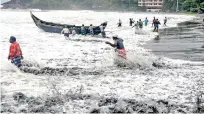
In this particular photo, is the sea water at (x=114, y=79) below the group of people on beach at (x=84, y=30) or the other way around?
below

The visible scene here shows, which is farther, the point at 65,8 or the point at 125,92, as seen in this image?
the point at 65,8

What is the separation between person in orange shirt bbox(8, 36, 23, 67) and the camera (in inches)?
519

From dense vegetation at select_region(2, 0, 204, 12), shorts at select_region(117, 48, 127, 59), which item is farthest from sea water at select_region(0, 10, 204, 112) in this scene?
dense vegetation at select_region(2, 0, 204, 12)

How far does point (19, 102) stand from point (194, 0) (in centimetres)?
7301

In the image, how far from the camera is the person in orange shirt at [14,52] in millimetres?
13188

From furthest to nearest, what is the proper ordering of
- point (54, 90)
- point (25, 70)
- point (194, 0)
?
point (194, 0)
point (25, 70)
point (54, 90)

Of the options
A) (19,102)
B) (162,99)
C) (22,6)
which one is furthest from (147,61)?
(22,6)

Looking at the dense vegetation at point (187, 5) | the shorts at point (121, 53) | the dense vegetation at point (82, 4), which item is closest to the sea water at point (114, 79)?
the shorts at point (121, 53)

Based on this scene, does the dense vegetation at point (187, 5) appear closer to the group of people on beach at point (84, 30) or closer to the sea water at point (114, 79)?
the group of people on beach at point (84, 30)

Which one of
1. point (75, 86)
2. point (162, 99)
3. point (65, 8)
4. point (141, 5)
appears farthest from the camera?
point (65, 8)

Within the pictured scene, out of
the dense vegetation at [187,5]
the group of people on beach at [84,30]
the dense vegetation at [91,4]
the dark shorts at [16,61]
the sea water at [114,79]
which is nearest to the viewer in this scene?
the sea water at [114,79]

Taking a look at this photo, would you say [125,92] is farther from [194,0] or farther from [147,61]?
[194,0]

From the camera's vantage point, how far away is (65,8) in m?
166

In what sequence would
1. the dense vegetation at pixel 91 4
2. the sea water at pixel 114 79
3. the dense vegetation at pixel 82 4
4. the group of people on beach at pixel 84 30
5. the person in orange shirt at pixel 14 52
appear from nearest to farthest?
the sea water at pixel 114 79, the person in orange shirt at pixel 14 52, the group of people on beach at pixel 84 30, the dense vegetation at pixel 91 4, the dense vegetation at pixel 82 4
